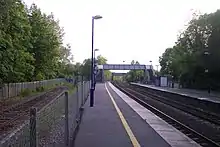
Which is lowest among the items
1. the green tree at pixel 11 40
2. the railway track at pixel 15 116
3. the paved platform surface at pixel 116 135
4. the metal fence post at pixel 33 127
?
the paved platform surface at pixel 116 135

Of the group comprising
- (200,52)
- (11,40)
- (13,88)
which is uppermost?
(200,52)

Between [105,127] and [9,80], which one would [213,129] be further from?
[9,80]

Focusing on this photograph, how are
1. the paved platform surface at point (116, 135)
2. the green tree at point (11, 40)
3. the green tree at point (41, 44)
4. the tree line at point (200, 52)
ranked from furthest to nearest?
the tree line at point (200, 52) < the green tree at point (41, 44) < the green tree at point (11, 40) < the paved platform surface at point (116, 135)

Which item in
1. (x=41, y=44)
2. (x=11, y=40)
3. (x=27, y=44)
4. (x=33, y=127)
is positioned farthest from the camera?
(x=41, y=44)

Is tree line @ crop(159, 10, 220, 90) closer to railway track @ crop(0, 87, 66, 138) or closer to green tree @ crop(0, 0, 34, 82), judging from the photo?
green tree @ crop(0, 0, 34, 82)

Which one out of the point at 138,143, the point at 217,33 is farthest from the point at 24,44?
the point at 138,143

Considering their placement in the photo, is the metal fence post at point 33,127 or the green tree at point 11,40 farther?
the green tree at point 11,40

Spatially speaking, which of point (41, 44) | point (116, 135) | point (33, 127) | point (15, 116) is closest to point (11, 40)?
point (15, 116)

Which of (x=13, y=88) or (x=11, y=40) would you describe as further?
(x=13, y=88)

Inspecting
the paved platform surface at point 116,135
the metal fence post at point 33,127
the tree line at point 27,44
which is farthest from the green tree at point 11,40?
the metal fence post at point 33,127

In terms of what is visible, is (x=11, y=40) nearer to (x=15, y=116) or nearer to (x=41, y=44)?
(x=15, y=116)

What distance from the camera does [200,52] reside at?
272ft

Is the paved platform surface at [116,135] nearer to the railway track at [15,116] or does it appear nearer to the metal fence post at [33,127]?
the railway track at [15,116]

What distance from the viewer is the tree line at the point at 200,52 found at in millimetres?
79500
